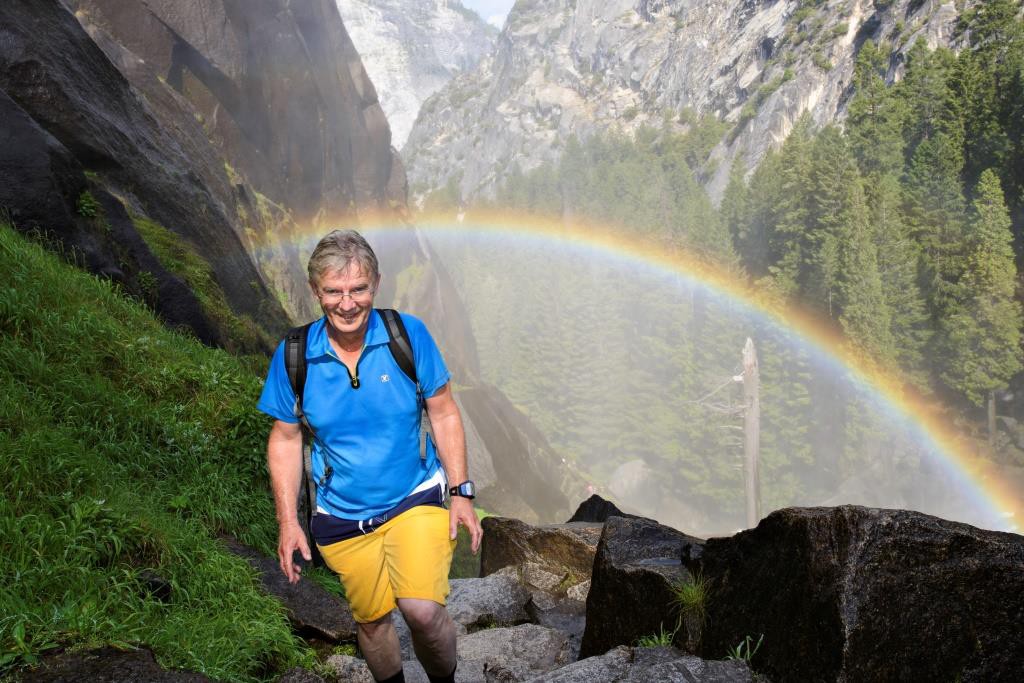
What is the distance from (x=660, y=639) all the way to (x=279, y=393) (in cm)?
264

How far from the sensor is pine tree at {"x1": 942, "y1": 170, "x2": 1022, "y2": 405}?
36.5m

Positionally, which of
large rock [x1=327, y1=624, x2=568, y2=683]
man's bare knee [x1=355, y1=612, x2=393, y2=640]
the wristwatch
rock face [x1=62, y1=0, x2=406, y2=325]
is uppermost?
rock face [x1=62, y1=0, x2=406, y2=325]

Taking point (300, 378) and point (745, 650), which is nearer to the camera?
point (300, 378)

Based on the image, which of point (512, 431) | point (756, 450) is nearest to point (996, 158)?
point (756, 450)

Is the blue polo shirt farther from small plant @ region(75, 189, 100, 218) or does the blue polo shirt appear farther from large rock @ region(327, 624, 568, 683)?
small plant @ region(75, 189, 100, 218)

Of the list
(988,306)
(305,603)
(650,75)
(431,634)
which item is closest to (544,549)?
(305,603)

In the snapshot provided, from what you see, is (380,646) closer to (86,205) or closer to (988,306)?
(86,205)

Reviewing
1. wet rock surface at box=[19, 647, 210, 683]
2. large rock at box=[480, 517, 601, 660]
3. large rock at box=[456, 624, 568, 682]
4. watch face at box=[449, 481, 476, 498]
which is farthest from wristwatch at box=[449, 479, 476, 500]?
large rock at box=[480, 517, 601, 660]

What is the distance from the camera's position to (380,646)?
348 cm

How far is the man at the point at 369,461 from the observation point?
321cm

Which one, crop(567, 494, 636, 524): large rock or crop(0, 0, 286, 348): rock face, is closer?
crop(0, 0, 286, 348): rock face

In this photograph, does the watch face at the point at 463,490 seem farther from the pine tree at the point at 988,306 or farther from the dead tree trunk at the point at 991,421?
the dead tree trunk at the point at 991,421

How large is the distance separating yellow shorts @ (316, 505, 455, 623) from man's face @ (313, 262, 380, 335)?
0.93m

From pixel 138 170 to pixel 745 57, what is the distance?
4424 inches
